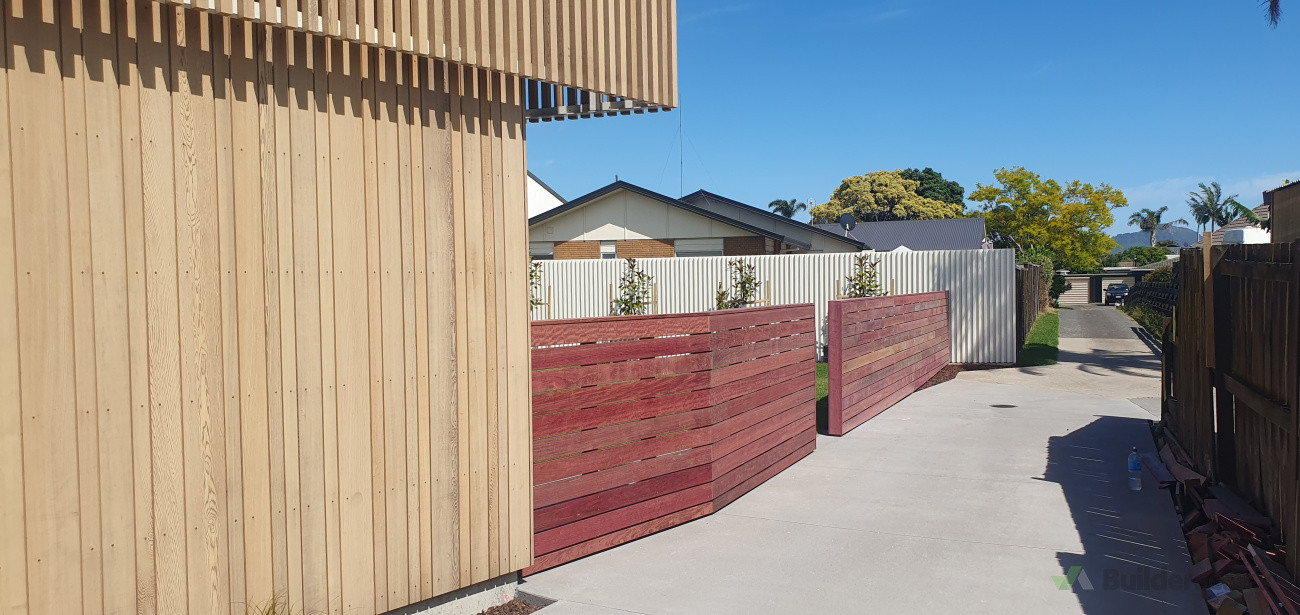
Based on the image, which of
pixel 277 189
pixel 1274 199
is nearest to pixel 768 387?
pixel 277 189

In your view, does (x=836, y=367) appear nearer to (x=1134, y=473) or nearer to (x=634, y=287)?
(x=1134, y=473)

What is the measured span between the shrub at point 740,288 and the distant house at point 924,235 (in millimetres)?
20696

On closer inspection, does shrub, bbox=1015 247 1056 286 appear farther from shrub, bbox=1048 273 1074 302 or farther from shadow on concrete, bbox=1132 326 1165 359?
shadow on concrete, bbox=1132 326 1165 359

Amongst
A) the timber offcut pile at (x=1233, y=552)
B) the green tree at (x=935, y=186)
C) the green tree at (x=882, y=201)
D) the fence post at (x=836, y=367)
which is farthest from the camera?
the green tree at (x=935, y=186)

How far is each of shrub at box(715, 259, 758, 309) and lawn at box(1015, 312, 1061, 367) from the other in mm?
5544

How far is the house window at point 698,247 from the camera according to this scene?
27.8m

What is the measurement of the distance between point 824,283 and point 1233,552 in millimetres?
14749

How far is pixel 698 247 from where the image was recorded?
2822 centimetres

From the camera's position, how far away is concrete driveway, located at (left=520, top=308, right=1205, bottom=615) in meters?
5.10

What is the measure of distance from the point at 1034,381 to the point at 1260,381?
10500mm

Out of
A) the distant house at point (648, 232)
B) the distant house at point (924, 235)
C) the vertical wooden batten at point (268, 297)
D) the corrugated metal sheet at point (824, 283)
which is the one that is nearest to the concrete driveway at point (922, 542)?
the vertical wooden batten at point (268, 297)

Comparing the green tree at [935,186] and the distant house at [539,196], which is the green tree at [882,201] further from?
the distant house at [539,196]

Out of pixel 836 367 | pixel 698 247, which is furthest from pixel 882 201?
pixel 836 367
